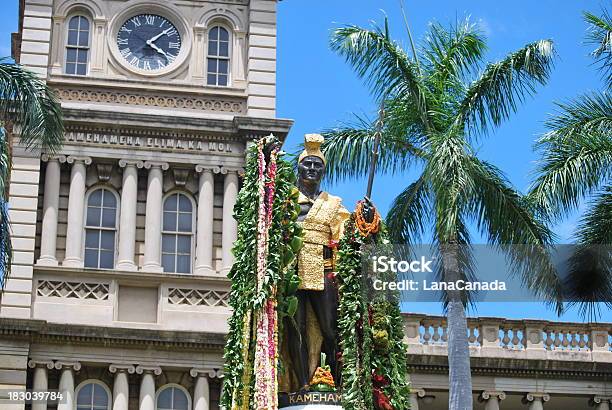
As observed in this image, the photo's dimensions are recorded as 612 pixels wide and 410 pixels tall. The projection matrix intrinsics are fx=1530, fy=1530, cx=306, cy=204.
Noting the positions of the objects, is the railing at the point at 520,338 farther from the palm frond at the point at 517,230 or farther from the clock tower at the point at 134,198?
the palm frond at the point at 517,230

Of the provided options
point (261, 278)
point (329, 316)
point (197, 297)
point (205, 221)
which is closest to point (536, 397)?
point (197, 297)

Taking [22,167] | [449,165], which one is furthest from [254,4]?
[449,165]

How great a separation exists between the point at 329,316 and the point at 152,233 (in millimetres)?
22714

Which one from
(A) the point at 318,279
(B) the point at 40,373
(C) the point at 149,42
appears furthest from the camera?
(C) the point at 149,42

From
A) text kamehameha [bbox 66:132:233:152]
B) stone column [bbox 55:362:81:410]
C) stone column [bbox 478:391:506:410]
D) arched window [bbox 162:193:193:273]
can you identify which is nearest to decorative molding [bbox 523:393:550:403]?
stone column [bbox 478:391:506:410]

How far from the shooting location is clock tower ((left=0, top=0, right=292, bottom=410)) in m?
36.6

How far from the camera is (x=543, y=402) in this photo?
1496 inches

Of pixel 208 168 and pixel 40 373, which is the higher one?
pixel 208 168

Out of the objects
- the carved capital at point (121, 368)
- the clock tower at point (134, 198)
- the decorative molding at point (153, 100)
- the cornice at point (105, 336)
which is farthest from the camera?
the decorative molding at point (153, 100)

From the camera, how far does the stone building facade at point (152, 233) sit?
1446 inches

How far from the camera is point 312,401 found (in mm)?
15227

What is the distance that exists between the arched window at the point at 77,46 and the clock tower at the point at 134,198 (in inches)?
1.4

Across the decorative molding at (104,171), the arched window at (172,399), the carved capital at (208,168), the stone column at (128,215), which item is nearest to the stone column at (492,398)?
the arched window at (172,399)

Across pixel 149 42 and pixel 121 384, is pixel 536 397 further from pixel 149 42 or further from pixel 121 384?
Result: pixel 149 42
